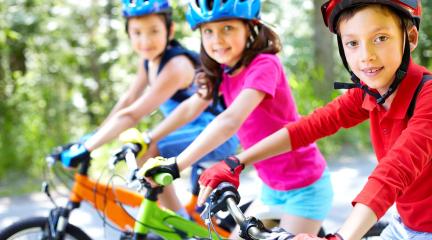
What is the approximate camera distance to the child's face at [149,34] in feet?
12.3

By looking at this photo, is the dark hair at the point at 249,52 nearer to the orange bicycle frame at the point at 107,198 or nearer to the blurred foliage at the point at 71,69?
the orange bicycle frame at the point at 107,198

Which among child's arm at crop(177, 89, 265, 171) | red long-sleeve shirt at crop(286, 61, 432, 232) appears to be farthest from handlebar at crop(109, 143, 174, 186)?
red long-sleeve shirt at crop(286, 61, 432, 232)

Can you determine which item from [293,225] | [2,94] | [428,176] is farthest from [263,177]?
[2,94]

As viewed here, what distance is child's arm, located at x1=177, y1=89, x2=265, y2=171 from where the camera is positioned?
2580mm

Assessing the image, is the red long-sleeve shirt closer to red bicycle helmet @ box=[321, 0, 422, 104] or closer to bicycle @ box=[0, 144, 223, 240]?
red bicycle helmet @ box=[321, 0, 422, 104]

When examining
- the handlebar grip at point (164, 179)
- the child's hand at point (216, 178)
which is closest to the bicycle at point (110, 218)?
the handlebar grip at point (164, 179)

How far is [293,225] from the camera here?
2916mm

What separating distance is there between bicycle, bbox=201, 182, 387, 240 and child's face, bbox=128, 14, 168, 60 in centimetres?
180

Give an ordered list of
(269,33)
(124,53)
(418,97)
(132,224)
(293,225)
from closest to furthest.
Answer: (418,97) → (293,225) → (269,33) → (132,224) → (124,53)

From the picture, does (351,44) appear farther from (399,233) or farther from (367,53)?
(399,233)

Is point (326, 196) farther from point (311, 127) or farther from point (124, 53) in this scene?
point (124, 53)

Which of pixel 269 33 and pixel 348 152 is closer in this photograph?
pixel 269 33

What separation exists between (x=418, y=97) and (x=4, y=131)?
6.24 meters

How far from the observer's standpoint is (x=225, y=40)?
298cm
